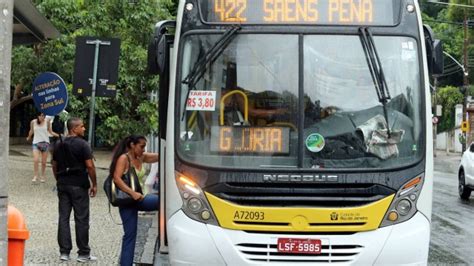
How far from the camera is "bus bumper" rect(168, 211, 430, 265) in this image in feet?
18.8

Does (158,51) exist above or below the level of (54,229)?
above

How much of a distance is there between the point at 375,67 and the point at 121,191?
295 cm

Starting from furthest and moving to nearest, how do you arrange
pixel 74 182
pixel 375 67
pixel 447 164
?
pixel 447 164 < pixel 74 182 < pixel 375 67

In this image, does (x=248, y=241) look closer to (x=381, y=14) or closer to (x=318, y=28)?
(x=318, y=28)

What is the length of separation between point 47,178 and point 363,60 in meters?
13.0

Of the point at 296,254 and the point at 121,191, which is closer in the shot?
the point at 296,254

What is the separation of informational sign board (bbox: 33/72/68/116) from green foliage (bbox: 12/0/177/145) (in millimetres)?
4124

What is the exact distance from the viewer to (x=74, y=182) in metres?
7.94

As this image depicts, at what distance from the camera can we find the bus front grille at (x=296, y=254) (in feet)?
18.8

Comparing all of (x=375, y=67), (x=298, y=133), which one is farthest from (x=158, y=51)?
(x=375, y=67)

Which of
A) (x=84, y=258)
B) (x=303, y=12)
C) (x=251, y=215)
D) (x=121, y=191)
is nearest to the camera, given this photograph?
(x=251, y=215)

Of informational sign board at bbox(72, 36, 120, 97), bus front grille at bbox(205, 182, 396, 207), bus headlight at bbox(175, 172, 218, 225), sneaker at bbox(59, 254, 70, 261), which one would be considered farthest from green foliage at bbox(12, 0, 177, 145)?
bus front grille at bbox(205, 182, 396, 207)

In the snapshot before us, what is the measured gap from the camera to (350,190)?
5.82 m

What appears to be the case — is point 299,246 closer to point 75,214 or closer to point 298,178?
point 298,178
